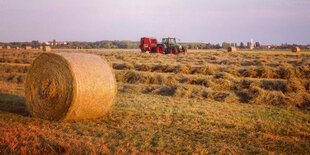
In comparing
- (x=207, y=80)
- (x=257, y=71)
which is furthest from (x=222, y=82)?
(x=257, y=71)

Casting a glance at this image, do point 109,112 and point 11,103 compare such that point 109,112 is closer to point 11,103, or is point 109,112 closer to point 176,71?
point 11,103

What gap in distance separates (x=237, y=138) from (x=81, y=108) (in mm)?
3585

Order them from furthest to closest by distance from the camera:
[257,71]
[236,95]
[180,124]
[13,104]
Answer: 1. [257,71]
2. [236,95]
3. [13,104]
4. [180,124]

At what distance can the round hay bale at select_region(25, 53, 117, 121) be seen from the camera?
7.02 metres

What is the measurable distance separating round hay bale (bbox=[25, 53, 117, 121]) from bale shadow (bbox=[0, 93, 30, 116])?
1.82 feet

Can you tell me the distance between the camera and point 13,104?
878cm

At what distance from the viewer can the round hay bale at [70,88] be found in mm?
7016

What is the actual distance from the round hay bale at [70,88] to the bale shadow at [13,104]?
1.82 feet

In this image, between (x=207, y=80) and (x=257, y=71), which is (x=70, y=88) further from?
(x=257, y=71)

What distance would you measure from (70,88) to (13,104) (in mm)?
2830

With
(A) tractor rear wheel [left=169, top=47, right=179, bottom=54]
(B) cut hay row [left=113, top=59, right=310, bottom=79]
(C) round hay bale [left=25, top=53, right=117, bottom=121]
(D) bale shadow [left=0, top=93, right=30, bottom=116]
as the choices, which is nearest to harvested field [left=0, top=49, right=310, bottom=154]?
(D) bale shadow [left=0, top=93, right=30, bottom=116]

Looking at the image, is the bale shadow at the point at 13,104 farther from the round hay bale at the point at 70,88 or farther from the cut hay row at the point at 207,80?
the cut hay row at the point at 207,80

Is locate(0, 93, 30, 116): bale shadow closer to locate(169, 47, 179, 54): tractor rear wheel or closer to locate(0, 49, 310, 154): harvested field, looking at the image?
locate(0, 49, 310, 154): harvested field

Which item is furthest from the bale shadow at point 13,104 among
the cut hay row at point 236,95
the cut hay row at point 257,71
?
the cut hay row at point 257,71
